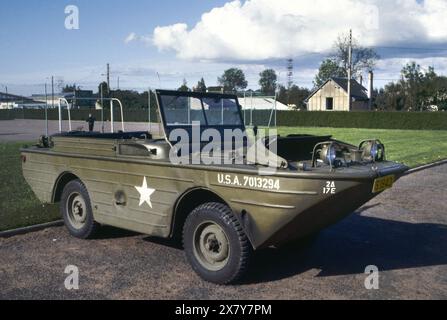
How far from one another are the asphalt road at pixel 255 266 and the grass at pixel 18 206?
1.49 ft

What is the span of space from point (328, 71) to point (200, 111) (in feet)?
241

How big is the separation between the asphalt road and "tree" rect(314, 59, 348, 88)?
66.7m

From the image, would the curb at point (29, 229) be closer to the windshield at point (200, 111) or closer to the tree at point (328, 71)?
the windshield at point (200, 111)

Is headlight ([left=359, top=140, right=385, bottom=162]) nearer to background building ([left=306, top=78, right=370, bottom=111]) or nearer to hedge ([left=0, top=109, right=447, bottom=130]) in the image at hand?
hedge ([left=0, top=109, right=447, bottom=130])

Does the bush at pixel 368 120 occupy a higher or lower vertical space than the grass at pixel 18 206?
higher

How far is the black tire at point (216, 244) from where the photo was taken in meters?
4.58

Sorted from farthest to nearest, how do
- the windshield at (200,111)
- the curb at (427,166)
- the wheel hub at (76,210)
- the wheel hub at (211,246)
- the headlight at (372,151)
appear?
the curb at (427,166) → the wheel hub at (76,210) → the windshield at (200,111) → the headlight at (372,151) → the wheel hub at (211,246)

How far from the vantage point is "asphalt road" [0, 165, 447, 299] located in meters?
4.57

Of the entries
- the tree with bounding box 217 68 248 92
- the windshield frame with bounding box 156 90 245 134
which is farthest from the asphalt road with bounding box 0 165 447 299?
the tree with bounding box 217 68 248 92

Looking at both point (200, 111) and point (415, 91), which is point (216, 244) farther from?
point (415, 91)

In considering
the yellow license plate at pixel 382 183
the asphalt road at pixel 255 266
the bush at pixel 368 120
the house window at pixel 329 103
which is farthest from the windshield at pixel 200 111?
the house window at pixel 329 103

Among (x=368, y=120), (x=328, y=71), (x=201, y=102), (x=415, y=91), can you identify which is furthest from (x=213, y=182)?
(x=328, y=71)

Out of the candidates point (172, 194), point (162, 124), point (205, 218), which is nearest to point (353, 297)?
point (205, 218)
